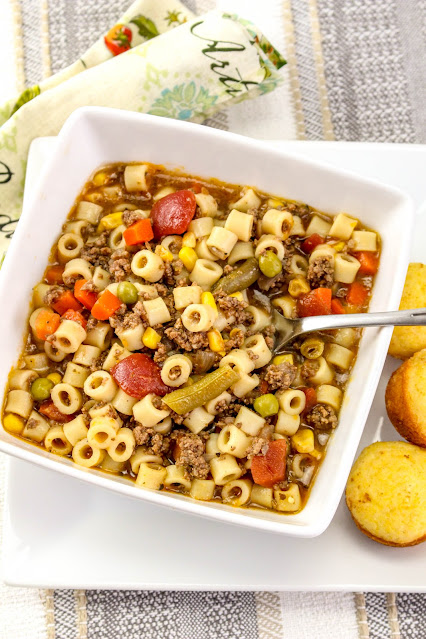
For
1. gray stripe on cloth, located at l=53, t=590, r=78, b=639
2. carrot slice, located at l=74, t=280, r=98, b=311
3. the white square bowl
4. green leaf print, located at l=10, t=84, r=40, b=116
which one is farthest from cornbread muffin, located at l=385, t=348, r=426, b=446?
green leaf print, located at l=10, t=84, r=40, b=116

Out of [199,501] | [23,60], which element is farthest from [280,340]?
[23,60]

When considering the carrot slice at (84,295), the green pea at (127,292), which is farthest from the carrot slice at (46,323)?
the green pea at (127,292)

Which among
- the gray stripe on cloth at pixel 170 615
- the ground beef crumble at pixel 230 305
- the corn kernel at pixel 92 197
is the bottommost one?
the gray stripe on cloth at pixel 170 615

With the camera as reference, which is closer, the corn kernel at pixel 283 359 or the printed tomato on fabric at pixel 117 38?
the corn kernel at pixel 283 359

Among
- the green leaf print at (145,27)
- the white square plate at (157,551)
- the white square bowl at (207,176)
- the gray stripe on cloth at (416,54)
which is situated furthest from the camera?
the gray stripe on cloth at (416,54)

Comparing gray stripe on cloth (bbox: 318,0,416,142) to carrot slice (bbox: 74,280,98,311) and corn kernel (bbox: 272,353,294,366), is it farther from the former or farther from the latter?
carrot slice (bbox: 74,280,98,311)

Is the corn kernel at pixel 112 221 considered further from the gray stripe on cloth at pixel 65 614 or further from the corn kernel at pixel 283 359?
the gray stripe on cloth at pixel 65 614
